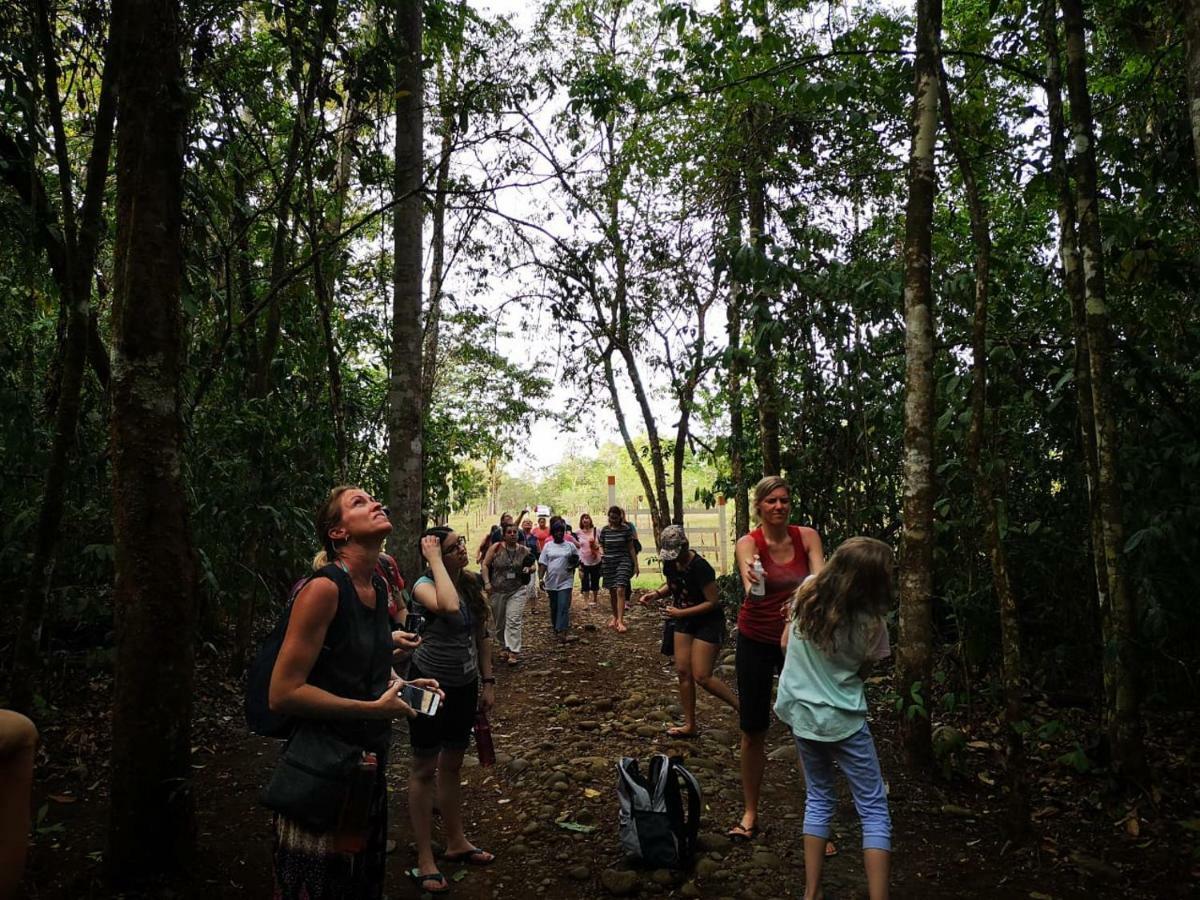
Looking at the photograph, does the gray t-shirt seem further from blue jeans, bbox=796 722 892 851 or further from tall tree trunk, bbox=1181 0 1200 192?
tall tree trunk, bbox=1181 0 1200 192

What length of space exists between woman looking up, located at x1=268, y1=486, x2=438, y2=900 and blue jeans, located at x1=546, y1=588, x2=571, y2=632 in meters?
8.86

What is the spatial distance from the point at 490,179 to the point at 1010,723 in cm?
627

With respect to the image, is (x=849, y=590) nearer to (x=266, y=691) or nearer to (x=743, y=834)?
(x=743, y=834)

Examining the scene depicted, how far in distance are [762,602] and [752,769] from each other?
95 cm

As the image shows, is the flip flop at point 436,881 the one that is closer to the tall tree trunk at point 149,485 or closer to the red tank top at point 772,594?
the tall tree trunk at point 149,485

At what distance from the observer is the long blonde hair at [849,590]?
3277 mm

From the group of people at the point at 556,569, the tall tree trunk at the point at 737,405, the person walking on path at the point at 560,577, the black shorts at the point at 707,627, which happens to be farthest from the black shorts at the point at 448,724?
the person walking on path at the point at 560,577

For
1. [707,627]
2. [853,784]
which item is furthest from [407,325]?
[853,784]

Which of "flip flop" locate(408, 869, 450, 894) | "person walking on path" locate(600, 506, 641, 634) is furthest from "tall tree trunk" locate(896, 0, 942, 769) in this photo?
"person walking on path" locate(600, 506, 641, 634)

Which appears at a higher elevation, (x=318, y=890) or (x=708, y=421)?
(x=708, y=421)

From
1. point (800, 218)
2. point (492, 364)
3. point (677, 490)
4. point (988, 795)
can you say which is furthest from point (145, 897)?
point (492, 364)

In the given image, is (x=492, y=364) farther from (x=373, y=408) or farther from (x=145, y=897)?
(x=145, y=897)

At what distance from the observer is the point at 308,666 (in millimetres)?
2424

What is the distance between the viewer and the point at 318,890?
2.46 metres
